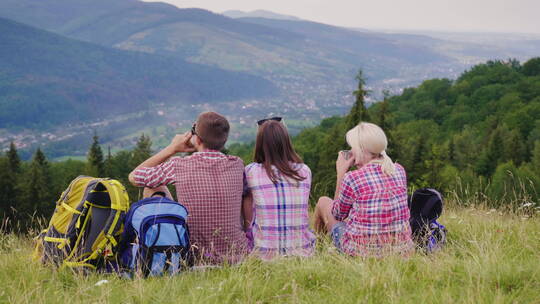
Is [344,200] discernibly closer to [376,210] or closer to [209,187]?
[376,210]

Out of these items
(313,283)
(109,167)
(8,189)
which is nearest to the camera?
(313,283)

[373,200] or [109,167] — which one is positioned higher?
[373,200]

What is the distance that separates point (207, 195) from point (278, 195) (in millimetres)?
612

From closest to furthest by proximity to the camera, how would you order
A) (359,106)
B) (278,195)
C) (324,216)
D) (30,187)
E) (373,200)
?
(373,200) < (278,195) < (324,216) < (359,106) < (30,187)

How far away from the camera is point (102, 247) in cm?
358

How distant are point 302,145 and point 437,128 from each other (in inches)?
929

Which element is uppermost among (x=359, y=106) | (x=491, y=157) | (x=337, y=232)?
(x=337, y=232)

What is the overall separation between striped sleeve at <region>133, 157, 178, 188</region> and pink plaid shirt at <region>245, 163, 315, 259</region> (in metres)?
0.72

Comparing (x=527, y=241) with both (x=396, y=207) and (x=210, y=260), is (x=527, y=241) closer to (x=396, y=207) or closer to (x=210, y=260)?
(x=396, y=207)

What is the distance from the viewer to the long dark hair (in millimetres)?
3996

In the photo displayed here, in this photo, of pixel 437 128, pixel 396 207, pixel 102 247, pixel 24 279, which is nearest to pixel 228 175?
pixel 102 247

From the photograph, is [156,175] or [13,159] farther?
[13,159]

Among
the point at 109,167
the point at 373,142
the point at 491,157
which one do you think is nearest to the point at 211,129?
the point at 373,142

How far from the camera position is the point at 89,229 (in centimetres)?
362
